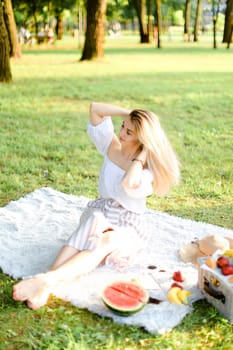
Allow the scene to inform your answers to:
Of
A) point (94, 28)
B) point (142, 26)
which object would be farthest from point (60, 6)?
point (94, 28)

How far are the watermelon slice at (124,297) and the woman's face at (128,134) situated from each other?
3.08 feet

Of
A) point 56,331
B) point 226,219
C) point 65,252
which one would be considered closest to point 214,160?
point 226,219

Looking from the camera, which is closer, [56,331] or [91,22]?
[56,331]

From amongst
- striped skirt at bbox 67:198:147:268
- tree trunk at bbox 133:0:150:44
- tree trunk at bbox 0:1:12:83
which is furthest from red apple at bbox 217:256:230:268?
tree trunk at bbox 133:0:150:44

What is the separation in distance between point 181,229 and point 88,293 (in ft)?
3.98

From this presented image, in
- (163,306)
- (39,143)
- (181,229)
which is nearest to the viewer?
(163,306)

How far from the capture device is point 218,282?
2.87 meters

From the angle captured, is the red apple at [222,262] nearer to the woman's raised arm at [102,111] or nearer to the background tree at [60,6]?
the woman's raised arm at [102,111]

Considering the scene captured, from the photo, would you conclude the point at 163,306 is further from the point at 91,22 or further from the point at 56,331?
the point at 91,22

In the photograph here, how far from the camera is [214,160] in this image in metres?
6.00

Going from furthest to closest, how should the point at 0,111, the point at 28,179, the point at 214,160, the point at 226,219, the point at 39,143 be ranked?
1. the point at 0,111
2. the point at 39,143
3. the point at 214,160
4. the point at 28,179
5. the point at 226,219

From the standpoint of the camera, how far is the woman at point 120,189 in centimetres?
319

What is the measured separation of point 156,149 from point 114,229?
1.90 feet

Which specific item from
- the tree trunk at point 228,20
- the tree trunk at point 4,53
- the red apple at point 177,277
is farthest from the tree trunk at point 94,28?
the red apple at point 177,277
